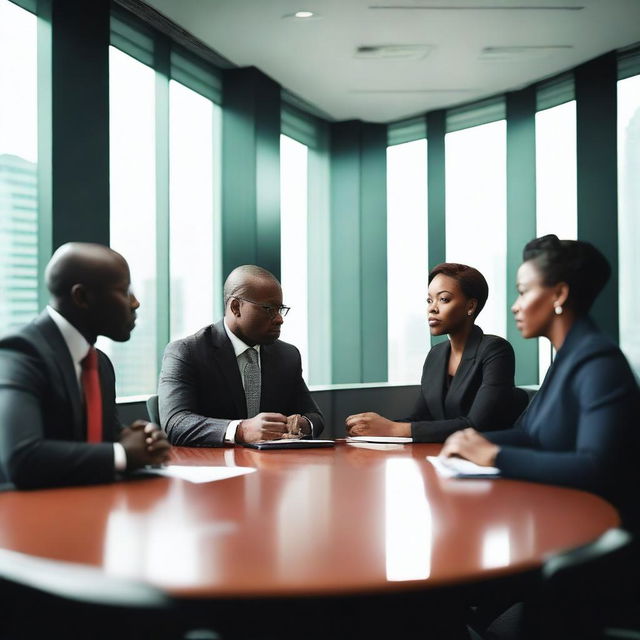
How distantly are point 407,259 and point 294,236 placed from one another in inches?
46.7

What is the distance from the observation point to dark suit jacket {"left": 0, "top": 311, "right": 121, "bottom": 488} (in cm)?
170

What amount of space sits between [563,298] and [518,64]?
13.8ft

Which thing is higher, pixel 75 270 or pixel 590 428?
pixel 75 270

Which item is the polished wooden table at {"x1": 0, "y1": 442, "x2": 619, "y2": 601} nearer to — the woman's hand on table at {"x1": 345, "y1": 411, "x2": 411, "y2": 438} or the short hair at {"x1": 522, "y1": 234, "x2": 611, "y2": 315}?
the short hair at {"x1": 522, "y1": 234, "x2": 611, "y2": 315}

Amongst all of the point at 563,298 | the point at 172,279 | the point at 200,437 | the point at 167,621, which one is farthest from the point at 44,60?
the point at 167,621

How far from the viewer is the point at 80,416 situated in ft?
6.35

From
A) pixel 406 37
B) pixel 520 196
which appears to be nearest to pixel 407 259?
pixel 520 196

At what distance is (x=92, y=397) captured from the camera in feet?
6.58

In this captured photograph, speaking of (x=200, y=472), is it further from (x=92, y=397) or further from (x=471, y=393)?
(x=471, y=393)

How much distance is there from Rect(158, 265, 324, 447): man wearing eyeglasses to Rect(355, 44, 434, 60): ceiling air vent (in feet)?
9.37

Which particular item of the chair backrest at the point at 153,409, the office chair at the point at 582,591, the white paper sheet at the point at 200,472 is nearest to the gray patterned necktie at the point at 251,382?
the chair backrest at the point at 153,409

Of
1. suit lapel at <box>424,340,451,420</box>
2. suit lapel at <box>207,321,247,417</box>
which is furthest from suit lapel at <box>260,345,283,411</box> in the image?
suit lapel at <box>424,340,451,420</box>

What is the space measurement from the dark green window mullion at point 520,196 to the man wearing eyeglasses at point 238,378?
11.0 feet

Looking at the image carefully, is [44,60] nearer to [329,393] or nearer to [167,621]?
[329,393]
